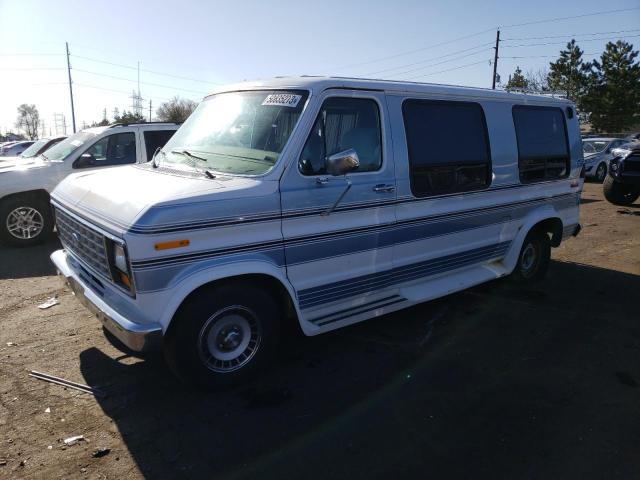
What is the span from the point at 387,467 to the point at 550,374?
6.14 feet

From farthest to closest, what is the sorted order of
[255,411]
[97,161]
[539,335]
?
[97,161]
[539,335]
[255,411]

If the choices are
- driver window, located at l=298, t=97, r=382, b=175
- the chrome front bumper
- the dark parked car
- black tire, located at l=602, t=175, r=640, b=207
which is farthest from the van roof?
black tire, located at l=602, t=175, r=640, b=207

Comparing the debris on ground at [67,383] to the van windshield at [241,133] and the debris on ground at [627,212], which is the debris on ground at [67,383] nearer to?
the van windshield at [241,133]

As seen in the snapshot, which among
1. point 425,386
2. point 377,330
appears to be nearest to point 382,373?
point 425,386

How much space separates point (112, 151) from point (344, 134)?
20.1ft

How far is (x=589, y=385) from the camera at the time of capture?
384 centimetres

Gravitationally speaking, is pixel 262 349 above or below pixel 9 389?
above

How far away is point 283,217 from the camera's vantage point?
3.55 metres

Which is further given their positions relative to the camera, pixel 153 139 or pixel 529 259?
pixel 153 139

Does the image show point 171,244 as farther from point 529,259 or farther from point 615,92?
point 615,92

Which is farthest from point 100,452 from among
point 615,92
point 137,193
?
point 615,92

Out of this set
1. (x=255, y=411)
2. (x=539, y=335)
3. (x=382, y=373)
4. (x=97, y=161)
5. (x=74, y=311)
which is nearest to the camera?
(x=255, y=411)

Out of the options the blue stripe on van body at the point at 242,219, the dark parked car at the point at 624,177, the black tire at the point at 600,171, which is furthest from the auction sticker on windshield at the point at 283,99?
the black tire at the point at 600,171

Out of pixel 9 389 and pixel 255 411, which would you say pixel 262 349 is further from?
pixel 9 389
